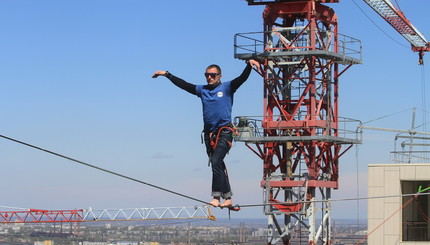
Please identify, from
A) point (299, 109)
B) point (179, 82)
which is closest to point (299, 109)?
point (299, 109)

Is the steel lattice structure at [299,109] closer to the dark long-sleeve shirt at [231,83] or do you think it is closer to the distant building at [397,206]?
the distant building at [397,206]

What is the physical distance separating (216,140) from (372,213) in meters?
48.5

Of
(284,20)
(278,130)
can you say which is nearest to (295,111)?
(278,130)

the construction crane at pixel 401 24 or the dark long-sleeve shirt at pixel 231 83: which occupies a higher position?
the construction crane at pixel 401 24

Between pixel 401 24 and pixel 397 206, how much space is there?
37.0 metres

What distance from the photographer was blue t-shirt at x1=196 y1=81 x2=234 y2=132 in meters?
16.0

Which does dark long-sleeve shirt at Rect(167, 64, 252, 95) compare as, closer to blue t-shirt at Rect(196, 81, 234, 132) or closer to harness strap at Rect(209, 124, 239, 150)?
blue t-shirt at Rect(196, 81, 234, 132)

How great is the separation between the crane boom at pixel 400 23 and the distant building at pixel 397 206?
27.2 meters

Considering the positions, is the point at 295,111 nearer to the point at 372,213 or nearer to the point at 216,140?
the point at 372,213

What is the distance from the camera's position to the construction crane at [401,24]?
89.5 meters

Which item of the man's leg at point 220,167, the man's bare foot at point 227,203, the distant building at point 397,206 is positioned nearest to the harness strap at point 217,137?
the man's leg at point 220,167

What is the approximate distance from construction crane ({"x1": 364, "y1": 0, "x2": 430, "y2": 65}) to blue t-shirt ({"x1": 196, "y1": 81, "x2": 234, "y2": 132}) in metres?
72.0

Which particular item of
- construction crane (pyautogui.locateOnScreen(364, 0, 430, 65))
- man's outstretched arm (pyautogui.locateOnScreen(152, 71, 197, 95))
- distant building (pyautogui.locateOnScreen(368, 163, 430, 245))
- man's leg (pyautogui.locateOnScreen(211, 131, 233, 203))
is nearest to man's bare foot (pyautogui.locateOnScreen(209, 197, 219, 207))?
man's leg (pyautogui.locateOnScreen(211, 131, 233, 203))

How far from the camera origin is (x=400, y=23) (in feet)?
315
